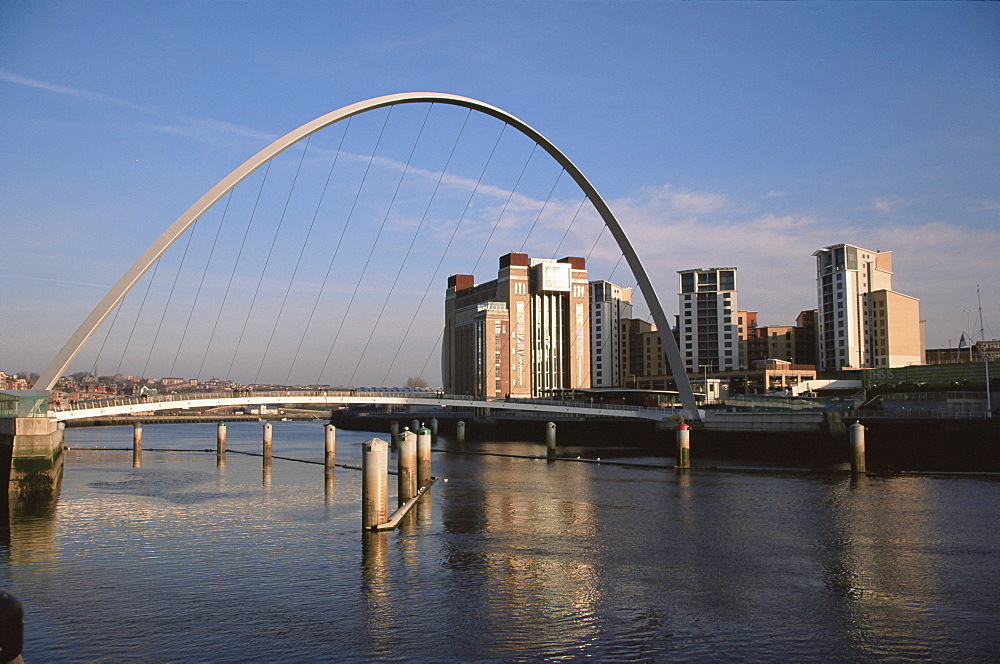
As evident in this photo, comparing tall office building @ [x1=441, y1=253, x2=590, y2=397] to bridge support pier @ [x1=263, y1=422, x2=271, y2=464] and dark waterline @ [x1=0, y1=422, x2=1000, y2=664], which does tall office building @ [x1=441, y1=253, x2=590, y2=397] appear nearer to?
bridge support pier @ [x1=263, y1=422, x2=271, y2=464]

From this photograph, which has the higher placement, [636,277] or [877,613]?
[636,277]

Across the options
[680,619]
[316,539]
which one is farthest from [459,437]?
[680,619]

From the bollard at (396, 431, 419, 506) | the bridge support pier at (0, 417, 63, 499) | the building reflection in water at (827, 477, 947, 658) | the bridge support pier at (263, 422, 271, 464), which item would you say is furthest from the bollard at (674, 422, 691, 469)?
the bridge support pier at (0, 417, 63, 499)

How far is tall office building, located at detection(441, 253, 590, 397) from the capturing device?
140250mm

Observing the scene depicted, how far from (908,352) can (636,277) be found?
9385cm

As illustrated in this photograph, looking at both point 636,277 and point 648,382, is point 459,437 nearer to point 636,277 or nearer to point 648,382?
point 636,277

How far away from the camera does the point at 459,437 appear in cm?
7069

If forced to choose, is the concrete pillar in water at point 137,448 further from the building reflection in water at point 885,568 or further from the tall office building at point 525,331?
the tall office building at point 525,331

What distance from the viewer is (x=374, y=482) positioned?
771 inches

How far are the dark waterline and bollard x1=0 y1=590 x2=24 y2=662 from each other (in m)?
6.79

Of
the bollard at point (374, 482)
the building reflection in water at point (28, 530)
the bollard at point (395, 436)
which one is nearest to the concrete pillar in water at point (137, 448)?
the bollard at point (395, 436)

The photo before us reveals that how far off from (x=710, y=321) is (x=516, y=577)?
422ft

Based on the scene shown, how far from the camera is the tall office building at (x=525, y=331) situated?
140250 millimetres

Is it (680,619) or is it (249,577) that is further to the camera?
(249,577)
